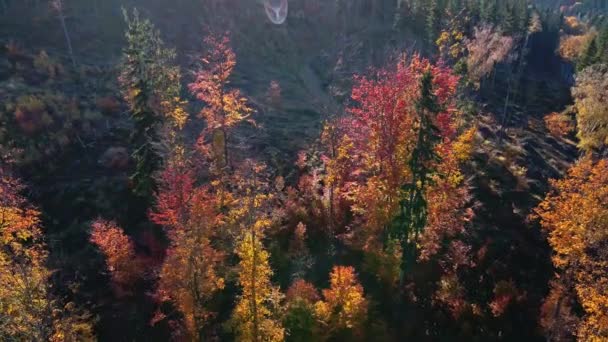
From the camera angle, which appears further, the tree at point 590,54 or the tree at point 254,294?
the tree at point 590,54

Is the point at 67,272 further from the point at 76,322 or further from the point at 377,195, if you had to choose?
the point at 377,195

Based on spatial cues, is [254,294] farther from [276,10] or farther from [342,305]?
[276,10]

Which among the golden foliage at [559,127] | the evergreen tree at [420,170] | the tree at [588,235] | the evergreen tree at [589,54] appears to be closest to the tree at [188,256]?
the evergreen tree at [420,170]

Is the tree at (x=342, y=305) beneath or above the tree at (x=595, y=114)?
beneath

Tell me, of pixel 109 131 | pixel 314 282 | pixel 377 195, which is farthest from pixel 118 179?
pixel 377 195

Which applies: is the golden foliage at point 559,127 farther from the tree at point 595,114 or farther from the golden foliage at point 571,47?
the golden foliage at point 571,47

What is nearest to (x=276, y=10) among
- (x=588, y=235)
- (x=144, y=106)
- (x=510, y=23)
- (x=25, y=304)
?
(x=510, y=23)
